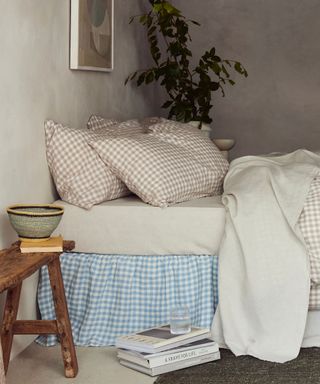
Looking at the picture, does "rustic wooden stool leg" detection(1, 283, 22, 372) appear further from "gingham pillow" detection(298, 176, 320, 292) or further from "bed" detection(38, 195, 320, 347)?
"gingham pillow" detection(298, 176, 320, 292)

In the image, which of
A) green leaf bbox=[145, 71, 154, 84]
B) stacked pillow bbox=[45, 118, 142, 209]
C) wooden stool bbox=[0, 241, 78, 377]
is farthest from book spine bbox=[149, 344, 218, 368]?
green leaf bbox=[145, 71, 154, 84]

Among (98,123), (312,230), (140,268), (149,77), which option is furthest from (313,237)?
(149,77)

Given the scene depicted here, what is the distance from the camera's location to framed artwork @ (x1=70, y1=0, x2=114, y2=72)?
13.8 ft

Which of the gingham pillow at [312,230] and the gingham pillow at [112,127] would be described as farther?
the gingham pillow at [112,127]

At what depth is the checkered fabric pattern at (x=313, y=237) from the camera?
11.6ft

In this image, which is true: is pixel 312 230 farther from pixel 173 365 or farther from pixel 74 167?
pixel 74 167

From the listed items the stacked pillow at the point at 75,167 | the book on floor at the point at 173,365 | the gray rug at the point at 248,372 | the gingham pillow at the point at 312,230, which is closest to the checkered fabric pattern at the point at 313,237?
the gingham pillow at the point at 312,230

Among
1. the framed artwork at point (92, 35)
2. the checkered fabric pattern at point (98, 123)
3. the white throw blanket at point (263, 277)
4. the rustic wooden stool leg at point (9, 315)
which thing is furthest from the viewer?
the checkered fabric pattern at point (98, 123)

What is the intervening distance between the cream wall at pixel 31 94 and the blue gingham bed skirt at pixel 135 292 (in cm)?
26

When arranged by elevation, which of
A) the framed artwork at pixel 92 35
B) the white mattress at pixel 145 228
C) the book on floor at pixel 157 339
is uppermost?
the framed artwork at pixel 92 35

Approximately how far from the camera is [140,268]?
370 centimetres

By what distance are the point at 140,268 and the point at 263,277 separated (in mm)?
546

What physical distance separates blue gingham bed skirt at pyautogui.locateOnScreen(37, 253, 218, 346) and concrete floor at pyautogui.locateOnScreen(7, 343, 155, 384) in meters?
0.10

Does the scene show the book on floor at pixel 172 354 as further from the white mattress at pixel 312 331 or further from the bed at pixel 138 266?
the white mattress at pixel 312 331
